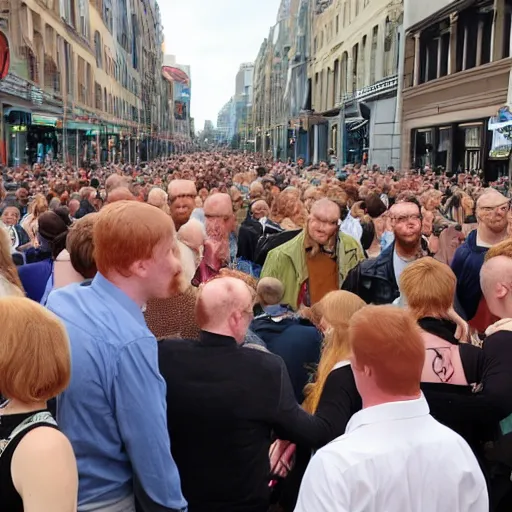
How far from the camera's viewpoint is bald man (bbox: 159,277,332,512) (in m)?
2.51

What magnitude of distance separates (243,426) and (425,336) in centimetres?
101

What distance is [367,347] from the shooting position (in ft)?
6.56

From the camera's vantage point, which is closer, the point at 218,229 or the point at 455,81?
the point at 218,229

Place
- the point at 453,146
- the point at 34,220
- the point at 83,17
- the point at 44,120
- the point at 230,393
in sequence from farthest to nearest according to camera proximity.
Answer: the point at 83,17, the point at 44,120, the point at 453,146, the point at 34,220, the point at 230,393

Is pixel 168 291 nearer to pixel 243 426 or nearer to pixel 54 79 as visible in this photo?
pixel 243 426

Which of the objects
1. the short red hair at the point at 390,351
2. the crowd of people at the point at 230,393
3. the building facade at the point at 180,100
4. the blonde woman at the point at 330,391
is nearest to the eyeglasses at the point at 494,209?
the crowd of people at the point at 230,393

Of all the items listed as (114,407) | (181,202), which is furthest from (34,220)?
(114,407)

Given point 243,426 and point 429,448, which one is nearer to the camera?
point 429,448

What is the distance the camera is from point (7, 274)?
374 cm

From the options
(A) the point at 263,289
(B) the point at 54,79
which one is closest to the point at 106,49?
(B) the point at 54,79

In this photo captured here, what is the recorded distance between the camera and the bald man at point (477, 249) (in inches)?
203

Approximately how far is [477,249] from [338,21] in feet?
119

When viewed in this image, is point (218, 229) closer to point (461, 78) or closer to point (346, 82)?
point (461, 78)

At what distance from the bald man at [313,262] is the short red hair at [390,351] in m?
3.16
